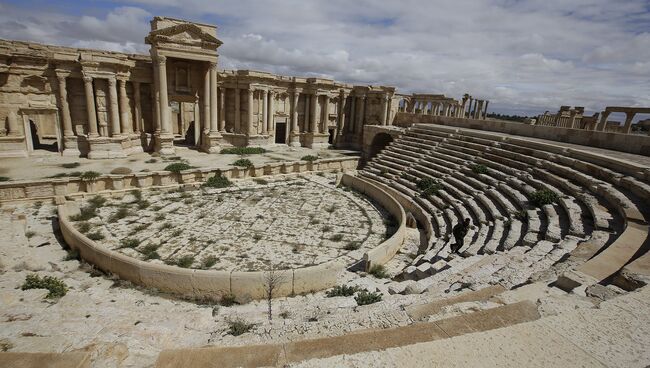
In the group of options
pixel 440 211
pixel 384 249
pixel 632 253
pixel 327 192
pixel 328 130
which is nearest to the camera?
pixel 632 253

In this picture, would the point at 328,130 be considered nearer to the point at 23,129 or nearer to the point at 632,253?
the point at 23,129

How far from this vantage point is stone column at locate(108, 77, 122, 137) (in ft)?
68.5

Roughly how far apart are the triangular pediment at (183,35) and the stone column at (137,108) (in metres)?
3.26

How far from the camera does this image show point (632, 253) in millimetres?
6930

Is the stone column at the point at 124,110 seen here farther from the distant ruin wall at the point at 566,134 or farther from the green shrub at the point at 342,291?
the distant ruin wall at the point at 566,134

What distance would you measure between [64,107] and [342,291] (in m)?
20.7

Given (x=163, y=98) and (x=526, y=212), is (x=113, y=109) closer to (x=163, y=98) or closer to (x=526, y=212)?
(x=163, y=98)

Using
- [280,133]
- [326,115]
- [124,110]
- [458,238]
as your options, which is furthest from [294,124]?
[458,238]

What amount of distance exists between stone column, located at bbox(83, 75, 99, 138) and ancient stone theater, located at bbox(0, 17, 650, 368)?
131 millimetres

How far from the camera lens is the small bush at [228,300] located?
8.24 metres

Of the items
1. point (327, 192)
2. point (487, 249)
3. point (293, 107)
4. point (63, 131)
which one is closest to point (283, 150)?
point (293, 107)

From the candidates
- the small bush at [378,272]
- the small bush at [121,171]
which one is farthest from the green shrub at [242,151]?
the small bush at [378,272]

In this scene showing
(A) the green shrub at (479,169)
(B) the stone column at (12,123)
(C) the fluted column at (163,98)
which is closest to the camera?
(A) the green shrub at (479,169)

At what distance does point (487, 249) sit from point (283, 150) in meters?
20.3
